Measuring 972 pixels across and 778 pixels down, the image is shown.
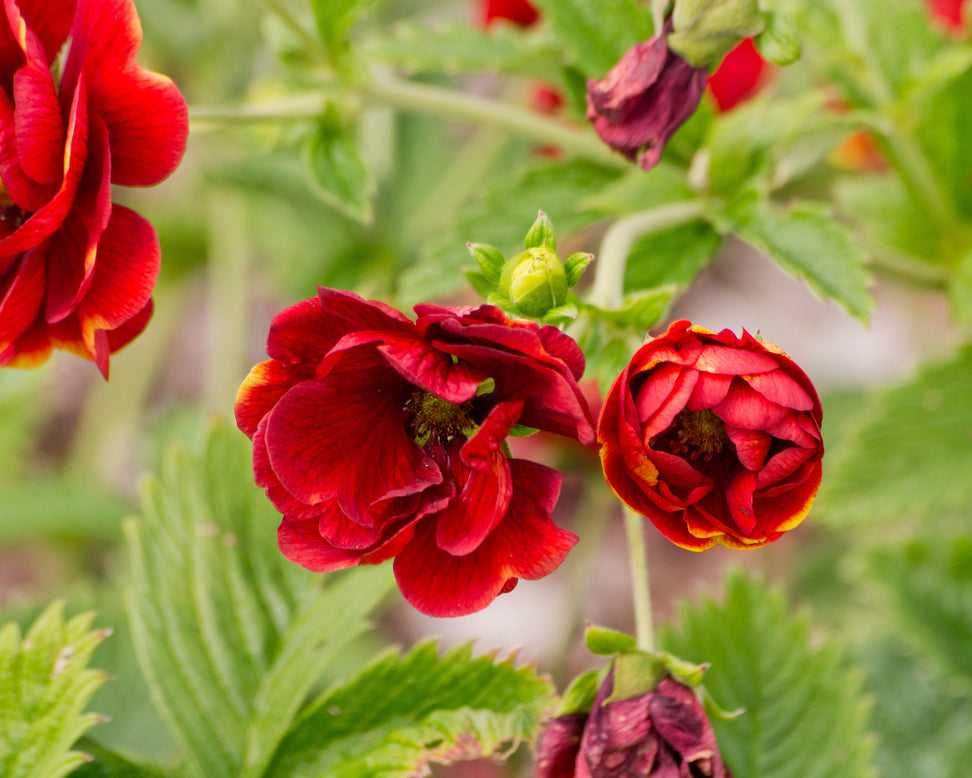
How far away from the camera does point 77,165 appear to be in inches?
29.1

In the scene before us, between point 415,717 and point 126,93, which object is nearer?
point 126,93

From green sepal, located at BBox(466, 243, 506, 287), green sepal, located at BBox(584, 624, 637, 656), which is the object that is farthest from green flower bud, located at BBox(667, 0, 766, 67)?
green sepal, located at BBox(584, 624, 637, 656)

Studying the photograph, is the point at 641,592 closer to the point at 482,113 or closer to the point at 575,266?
the point at 575,266

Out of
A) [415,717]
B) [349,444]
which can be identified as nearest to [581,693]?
[415,717]

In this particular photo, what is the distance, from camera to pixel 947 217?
125 centimetres

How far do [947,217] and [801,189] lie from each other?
587 mm

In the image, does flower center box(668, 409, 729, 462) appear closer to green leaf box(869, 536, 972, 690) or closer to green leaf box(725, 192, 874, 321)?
green leaf box(725, 192, 874, 321)

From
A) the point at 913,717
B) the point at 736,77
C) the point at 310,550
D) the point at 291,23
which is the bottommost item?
the point at 913,717

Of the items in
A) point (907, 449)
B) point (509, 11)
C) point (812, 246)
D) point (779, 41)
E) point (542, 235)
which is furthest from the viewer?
point (509, 11)

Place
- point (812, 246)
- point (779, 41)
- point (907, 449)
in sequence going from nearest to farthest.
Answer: point (779, 41) < point (812, 246) < point (907, 449)

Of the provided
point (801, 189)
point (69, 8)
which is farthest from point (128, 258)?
point (801, 189)

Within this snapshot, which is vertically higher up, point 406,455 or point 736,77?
point 406,455

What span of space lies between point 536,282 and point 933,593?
0.90 metres

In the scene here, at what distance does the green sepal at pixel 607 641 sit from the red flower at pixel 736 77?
1017mm
